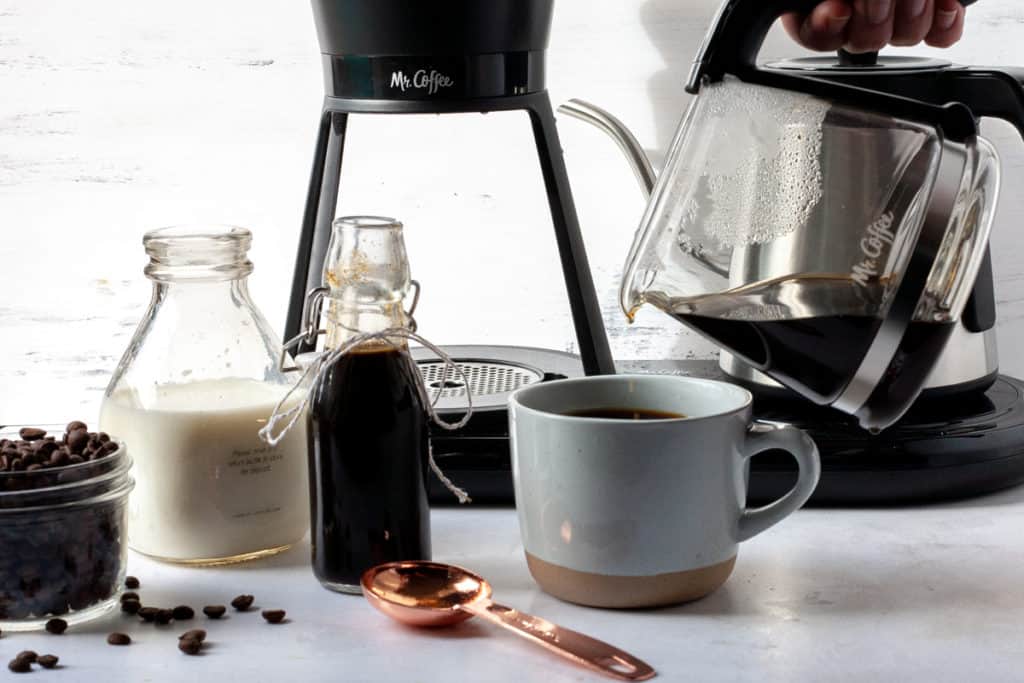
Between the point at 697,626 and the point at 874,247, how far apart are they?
0.20 metres

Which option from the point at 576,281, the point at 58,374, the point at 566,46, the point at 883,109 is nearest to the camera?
the point at 883,109

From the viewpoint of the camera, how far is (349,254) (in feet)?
2.26

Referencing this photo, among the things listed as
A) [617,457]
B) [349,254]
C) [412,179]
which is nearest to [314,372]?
[349,254]

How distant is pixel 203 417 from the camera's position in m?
0.72

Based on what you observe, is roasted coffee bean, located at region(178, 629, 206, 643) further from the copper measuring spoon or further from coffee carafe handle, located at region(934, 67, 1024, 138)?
coffee carafe handle, located at region(934, 67, 1024, 138)

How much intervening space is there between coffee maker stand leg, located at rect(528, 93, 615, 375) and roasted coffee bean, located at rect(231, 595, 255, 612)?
0.96 ft

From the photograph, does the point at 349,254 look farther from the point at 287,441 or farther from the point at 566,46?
the point at 566,46

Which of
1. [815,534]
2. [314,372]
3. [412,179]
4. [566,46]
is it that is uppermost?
[566,46]

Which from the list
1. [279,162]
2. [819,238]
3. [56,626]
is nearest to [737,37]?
[819,238]

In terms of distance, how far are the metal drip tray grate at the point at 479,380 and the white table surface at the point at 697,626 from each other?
11 centimetres

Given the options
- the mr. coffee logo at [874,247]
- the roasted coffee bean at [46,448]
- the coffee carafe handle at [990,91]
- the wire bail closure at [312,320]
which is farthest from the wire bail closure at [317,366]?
the coffee carafe handle at [990,91]

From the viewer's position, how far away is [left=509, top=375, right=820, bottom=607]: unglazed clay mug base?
2.10 ft

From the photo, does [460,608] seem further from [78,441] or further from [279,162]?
[279,162]

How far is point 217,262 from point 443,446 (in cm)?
18
